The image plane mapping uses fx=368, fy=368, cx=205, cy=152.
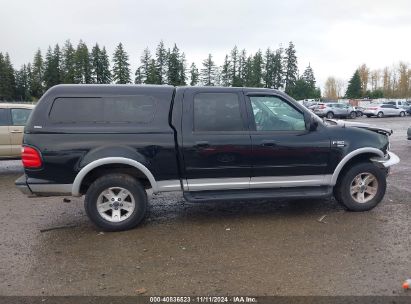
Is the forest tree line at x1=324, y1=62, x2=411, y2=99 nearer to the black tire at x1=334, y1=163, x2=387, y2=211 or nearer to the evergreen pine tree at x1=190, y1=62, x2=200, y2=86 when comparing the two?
the evergreen pine tree at x1=190, y1=62, x2=200, y2=86

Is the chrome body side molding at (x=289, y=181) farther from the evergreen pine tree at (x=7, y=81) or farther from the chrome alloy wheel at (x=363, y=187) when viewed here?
the evergreen pine tree at (x=7, y=81)

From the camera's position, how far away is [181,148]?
511 centimetres

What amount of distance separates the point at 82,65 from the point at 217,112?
3669 inches

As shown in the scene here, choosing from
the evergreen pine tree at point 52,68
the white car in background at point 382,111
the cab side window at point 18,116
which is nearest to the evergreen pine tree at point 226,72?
the evergreen pine tree at point 52,68

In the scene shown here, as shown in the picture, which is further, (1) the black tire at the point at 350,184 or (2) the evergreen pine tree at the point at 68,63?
(2) the evergreen pine tree at the point at 68,63

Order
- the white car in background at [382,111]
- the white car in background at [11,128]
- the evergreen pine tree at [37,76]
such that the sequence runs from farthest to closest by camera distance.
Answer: the evergreen pine tree at [37,76], the white car in background at [382,111], the white car in background at [11,128]

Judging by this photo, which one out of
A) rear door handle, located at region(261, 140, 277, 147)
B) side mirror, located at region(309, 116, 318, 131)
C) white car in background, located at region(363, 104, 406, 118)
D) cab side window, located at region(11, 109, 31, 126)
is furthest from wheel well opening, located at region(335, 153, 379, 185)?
white car in background, located at region(363, 104, 406, 118)

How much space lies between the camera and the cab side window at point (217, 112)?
207 inches

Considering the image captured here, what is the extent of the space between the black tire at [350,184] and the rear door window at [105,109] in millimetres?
3086

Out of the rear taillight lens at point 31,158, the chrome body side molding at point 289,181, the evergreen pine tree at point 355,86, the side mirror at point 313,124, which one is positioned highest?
the evergreen pine tree at point 355,86

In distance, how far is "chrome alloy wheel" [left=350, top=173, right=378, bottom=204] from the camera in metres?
5.71

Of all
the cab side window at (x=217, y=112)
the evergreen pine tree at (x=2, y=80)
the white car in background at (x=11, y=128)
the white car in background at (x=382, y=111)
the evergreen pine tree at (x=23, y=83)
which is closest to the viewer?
the cab side window at (x=217, y=112)

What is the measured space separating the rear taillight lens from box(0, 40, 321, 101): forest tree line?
84.5 meters

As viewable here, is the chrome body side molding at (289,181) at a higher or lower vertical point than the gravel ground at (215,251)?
higher
